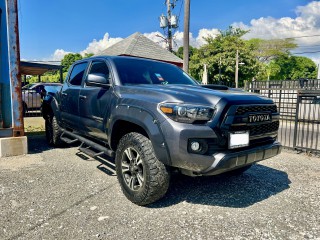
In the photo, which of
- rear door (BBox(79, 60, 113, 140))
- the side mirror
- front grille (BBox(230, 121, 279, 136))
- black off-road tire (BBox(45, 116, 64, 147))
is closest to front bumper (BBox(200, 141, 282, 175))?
front grille (BBox(230, 121, 279, 136))

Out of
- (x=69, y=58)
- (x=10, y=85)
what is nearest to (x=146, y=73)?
(x=10, y=85)

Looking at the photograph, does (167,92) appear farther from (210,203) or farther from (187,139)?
(210,203)

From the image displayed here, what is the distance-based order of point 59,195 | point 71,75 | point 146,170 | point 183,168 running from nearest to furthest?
point 183,168
point 146,170
point 59,195
point 71,75

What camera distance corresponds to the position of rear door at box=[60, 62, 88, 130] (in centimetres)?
468

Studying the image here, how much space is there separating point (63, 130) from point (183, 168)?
3534 millimetres

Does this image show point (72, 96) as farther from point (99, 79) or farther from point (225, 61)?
point (225, 61)

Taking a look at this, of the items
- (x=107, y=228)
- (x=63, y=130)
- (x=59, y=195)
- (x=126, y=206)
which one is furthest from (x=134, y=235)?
(x=63, y=130)

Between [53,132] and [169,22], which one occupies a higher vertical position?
[169,22]

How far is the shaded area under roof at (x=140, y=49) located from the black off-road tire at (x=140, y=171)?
51.8 feet

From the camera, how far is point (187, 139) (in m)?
2.67

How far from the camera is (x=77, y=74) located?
5.01m

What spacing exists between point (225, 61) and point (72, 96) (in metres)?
30.1

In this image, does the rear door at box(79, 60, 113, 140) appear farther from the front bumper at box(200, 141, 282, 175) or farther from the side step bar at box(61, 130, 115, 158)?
the front bumper at box(200, 141, 282, 175)

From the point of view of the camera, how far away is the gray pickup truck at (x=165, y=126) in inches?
107
